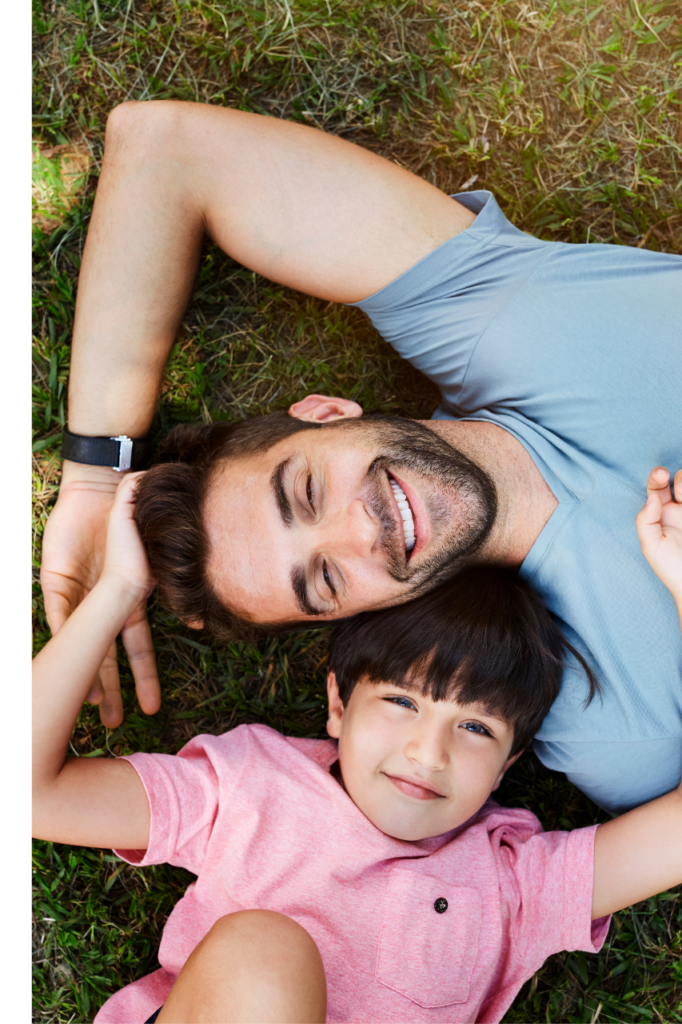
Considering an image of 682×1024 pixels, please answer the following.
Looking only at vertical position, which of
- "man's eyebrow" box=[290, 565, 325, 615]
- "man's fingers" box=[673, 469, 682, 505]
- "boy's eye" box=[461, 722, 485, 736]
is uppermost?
"man's fingers" box=[673, 469, 682, 505]

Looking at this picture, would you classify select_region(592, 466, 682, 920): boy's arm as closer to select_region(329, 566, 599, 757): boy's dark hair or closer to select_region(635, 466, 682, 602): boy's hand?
select_region(635, 466, 682, 602): boy's hand

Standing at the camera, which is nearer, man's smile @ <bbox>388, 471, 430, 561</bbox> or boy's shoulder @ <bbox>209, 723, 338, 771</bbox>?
man's smile @ <bbox>388, 471, 430, 561</bbox>

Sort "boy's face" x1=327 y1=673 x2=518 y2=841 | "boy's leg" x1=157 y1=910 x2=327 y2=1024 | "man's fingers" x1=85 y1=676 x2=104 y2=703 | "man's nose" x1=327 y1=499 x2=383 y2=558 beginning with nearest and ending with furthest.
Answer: "boy's leg" x1=157 y1=910 x2=327 y2=1024 < "man's nose" x1=327 y1=499 x2=383 y2=558 < "boy's face" x1=327 y1=673 x2=518 y2=841 < "man's fingers" x1=85 y1=676 x2=104 y2=703

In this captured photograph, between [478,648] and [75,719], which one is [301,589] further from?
[75,719]

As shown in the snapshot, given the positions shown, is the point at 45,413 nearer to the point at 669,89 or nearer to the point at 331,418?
the point at 331,418

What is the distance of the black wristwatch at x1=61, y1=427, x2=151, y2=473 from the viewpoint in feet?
8.50

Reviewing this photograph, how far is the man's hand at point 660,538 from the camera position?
2.29 meters

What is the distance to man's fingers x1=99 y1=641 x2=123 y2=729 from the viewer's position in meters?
2.71

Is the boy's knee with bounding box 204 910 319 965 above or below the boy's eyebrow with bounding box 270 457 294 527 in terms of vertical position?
below

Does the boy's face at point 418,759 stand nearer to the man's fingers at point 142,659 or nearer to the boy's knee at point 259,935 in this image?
the boy's knee at point 259,935

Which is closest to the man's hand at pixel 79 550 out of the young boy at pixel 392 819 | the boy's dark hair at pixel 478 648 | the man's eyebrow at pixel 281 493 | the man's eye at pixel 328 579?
the young boy at pixel 392 819

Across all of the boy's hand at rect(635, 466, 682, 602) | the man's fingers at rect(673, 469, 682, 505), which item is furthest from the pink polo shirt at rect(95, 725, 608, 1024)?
the man's fingers at rect(673, 469, 682, 505)

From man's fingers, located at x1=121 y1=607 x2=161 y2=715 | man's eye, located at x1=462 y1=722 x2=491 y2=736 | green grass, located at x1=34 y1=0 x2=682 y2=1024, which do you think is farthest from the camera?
green grass, located at x1=34 y1=0 x2=682 y2=1024

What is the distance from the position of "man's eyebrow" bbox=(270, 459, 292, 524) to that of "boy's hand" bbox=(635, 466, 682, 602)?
114cm
